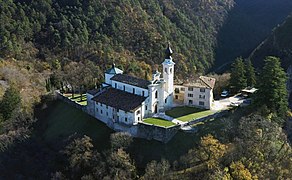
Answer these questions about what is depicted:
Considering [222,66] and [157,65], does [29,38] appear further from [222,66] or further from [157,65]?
[222,66]

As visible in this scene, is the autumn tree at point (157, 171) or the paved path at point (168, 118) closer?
the autumn tree at point (157, 171)

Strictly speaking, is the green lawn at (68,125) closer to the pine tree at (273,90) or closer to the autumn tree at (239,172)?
the autumn tree at (239,172)

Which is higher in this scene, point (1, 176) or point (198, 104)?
point (198, 104)

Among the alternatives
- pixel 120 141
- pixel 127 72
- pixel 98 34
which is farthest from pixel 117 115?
pixel 98 34

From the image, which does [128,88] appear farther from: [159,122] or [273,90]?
[273,90]

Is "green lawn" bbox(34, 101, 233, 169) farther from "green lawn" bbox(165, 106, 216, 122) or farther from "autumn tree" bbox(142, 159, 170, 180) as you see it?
"autumn tree" bbox(142, 159, 170, 180)

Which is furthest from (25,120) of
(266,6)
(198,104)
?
(266,6)

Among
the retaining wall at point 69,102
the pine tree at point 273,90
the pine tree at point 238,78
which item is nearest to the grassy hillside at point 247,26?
the pine tree at point 238,78
